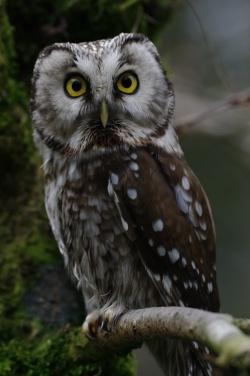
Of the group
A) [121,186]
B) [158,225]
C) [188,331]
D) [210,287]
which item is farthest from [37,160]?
[188,331]

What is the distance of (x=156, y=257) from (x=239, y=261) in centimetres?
283

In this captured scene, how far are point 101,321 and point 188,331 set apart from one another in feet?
3.14

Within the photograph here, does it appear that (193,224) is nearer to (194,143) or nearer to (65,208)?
(65,208)

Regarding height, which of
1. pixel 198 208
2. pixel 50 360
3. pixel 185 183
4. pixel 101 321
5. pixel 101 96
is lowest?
pixel 50 360

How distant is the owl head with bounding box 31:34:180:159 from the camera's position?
3.12 meters

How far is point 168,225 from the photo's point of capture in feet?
10.2

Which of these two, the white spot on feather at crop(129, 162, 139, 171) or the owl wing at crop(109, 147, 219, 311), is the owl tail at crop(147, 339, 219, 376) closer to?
the owl wing at crop(109, 147, 219, 311)

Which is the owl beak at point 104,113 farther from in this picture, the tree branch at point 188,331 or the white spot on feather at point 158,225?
the tree branch at point 188,331

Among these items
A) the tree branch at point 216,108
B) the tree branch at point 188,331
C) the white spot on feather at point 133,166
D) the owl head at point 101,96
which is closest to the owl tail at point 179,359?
the tree branch at point 188,331

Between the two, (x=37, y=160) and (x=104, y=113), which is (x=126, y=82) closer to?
(x=104, y=113)

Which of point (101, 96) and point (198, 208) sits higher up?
point (101, 96)

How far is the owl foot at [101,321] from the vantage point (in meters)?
3.06

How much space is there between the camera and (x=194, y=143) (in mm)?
5461

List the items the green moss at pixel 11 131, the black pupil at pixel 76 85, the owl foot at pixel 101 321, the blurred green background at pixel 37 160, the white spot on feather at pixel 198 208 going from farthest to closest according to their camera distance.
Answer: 1. the green moss at pixel 11 131
2. the blurred green background at pixel 37 160
3. the white spot on feather at pixel 198 208
4. the black pupil at pixel 76 85
5. the owl foot at pixel 101 321
